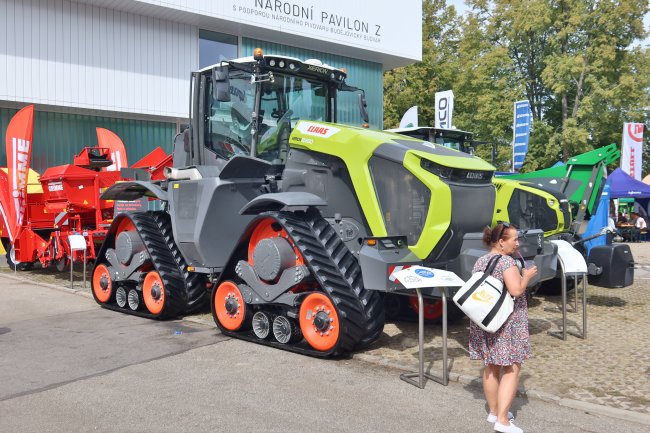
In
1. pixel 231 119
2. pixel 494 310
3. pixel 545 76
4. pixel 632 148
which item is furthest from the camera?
pixel 545 76

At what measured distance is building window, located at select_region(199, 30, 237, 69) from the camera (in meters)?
20.4

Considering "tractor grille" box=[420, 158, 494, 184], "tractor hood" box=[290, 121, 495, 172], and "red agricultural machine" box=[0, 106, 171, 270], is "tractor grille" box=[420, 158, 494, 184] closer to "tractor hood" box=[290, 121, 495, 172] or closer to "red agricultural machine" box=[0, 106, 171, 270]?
"tractor hood" box=[290, 121, 495, 172]

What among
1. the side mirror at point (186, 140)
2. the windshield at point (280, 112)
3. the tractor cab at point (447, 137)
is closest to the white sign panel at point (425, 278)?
the windshield at point (280, 112)

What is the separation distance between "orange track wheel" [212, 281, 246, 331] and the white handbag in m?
3.14

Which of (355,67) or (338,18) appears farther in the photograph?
(355,67)

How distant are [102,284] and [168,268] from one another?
172 centimetres

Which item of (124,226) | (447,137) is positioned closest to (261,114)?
(124,226)

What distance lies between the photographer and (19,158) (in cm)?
1266

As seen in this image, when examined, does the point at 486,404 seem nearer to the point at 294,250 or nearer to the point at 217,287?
the point at 294,250

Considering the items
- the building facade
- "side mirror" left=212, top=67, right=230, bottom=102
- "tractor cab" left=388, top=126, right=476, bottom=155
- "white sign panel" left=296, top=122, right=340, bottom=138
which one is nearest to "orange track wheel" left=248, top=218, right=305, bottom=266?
"white sign panel" left=296, top=122, right=340, bottom=138

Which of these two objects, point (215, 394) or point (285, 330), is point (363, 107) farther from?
point (215, 394)

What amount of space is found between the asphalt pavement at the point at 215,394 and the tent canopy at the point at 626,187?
19343mm

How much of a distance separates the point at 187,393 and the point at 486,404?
7.81 ft

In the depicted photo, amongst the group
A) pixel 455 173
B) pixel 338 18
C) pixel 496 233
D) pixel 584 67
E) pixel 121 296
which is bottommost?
pixel 121 296
